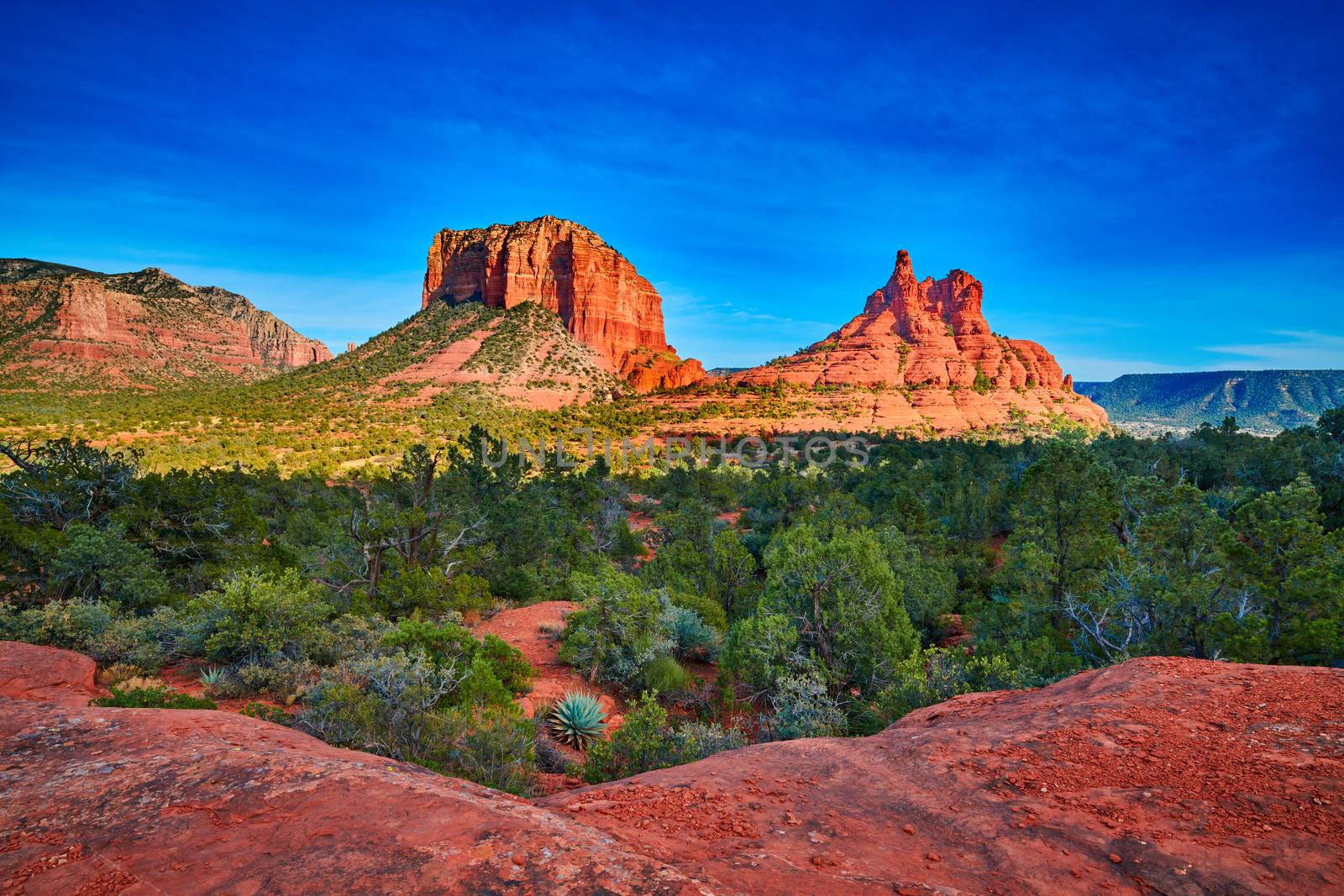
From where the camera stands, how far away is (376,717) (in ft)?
22.7

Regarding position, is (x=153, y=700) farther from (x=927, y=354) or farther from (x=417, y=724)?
(x=927, y=354)

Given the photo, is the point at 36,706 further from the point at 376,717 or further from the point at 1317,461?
the point at 1317,461

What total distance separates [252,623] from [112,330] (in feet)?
377

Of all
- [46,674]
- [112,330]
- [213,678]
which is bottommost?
[213,678]

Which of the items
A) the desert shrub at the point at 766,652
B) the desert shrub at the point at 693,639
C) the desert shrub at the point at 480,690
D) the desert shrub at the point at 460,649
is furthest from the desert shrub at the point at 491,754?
the desert shrub at the point at 693,639

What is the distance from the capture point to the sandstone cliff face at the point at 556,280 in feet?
315

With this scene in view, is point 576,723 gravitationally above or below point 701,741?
below

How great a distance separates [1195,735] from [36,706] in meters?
10.6

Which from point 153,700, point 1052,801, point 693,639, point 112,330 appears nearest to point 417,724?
point 153,700

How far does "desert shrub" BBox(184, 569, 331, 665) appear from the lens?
9141 mm

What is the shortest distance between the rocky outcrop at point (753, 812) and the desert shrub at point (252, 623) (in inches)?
141

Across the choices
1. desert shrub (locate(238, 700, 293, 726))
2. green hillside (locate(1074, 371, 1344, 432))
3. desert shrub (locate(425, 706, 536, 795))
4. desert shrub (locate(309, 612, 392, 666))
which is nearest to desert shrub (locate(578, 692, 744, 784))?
desert shrub (locate(425, 706, 536, 795))

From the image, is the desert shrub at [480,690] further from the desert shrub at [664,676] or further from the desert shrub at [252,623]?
the desert shrub at [252,623]

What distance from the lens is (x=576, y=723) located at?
8.59m
